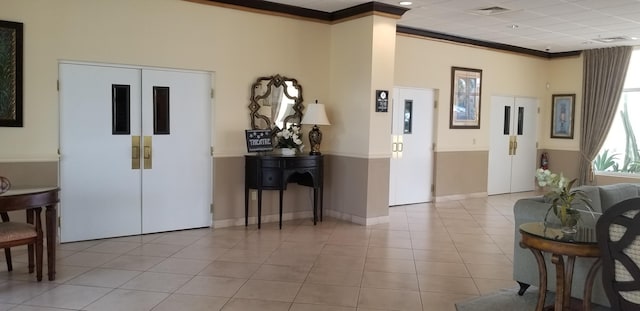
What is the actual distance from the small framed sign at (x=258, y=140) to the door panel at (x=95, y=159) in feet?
4.26

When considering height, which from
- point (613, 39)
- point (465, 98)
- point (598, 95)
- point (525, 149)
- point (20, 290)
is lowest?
point (20, 290)

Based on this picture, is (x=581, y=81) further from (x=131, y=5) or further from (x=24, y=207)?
(x=24, y=207)

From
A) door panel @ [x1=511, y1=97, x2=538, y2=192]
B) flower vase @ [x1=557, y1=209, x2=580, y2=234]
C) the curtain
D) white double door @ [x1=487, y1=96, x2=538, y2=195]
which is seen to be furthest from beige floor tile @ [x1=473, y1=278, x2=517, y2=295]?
the curtain

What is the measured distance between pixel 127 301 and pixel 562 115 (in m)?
8.88

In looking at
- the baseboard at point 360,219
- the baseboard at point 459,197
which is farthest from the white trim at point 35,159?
the baseboard at point 459,197

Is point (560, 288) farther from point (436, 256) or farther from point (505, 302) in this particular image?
point (436, 256)

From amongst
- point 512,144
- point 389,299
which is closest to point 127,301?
point 389,299

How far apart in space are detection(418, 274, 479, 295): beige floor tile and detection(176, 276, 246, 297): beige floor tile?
5.01 ft

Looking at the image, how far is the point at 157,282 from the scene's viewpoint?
4.14 metres

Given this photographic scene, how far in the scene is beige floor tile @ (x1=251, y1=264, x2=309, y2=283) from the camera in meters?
4.29

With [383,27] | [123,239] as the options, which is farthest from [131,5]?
[383,27]

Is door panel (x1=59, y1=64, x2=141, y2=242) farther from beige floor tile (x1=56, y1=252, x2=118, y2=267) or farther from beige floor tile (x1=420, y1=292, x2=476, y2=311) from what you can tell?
beige floor tile (x1=420, y1=292, x2=476, y2=311)

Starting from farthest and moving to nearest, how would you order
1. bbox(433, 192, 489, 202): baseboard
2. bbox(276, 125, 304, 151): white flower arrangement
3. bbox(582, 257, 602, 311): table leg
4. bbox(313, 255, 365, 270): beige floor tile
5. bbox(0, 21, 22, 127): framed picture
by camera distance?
1. bbox(433, 192, 489, 202): baseboard
2. bbox(276, 125, 304, 151): white flower arrangement
3. bbox(0, 21, 22, 127): framed picture
4. bbox(313, 255, 365, 270): beige floor tile
5. bbox(582, 257, 602, 311): table leg

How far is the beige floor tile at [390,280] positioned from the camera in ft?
13.6
